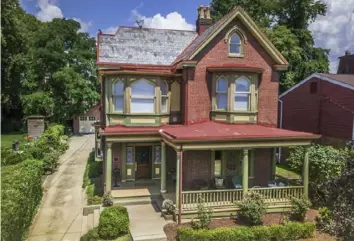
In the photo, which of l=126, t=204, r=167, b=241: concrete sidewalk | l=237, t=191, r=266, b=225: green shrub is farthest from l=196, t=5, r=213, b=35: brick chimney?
l=126, t=204, r=167, b=241: concrete sidewalk

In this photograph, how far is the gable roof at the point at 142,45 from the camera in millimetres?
18375

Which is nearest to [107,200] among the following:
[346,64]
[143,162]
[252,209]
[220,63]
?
[143,162]

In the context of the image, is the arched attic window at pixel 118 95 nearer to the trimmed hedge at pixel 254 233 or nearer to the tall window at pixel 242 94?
the tall window at pixel 242 94

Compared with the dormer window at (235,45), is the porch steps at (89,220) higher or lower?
lower

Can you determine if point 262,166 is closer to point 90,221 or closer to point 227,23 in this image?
point 227,23

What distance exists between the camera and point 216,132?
1464 centimetres

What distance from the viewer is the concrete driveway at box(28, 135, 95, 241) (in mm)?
12633

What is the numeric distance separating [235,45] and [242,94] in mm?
2952

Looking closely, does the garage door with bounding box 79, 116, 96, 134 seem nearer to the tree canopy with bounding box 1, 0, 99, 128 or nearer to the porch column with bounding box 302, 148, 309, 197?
the tree canopy with bounding box 1, 0, 99, 128

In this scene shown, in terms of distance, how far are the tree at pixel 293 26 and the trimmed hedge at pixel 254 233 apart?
2382cm

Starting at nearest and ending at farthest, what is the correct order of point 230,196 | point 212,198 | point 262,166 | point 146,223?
1. point 146,223
2. point 230,196
3. point 212,198
4. point 262,166

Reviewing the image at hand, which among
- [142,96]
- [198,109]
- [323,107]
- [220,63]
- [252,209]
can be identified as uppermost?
[220,63]

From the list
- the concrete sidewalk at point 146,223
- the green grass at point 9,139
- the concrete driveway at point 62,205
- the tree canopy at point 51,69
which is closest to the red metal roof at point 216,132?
the concrete sidewalk at point 146,223

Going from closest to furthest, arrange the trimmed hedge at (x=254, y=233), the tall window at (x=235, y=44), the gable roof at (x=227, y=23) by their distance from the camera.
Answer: the trimmed hedge at (x=254, y=233)
the gable roof at (x=227, y=23)
the tall window at (x=235, y=44)
